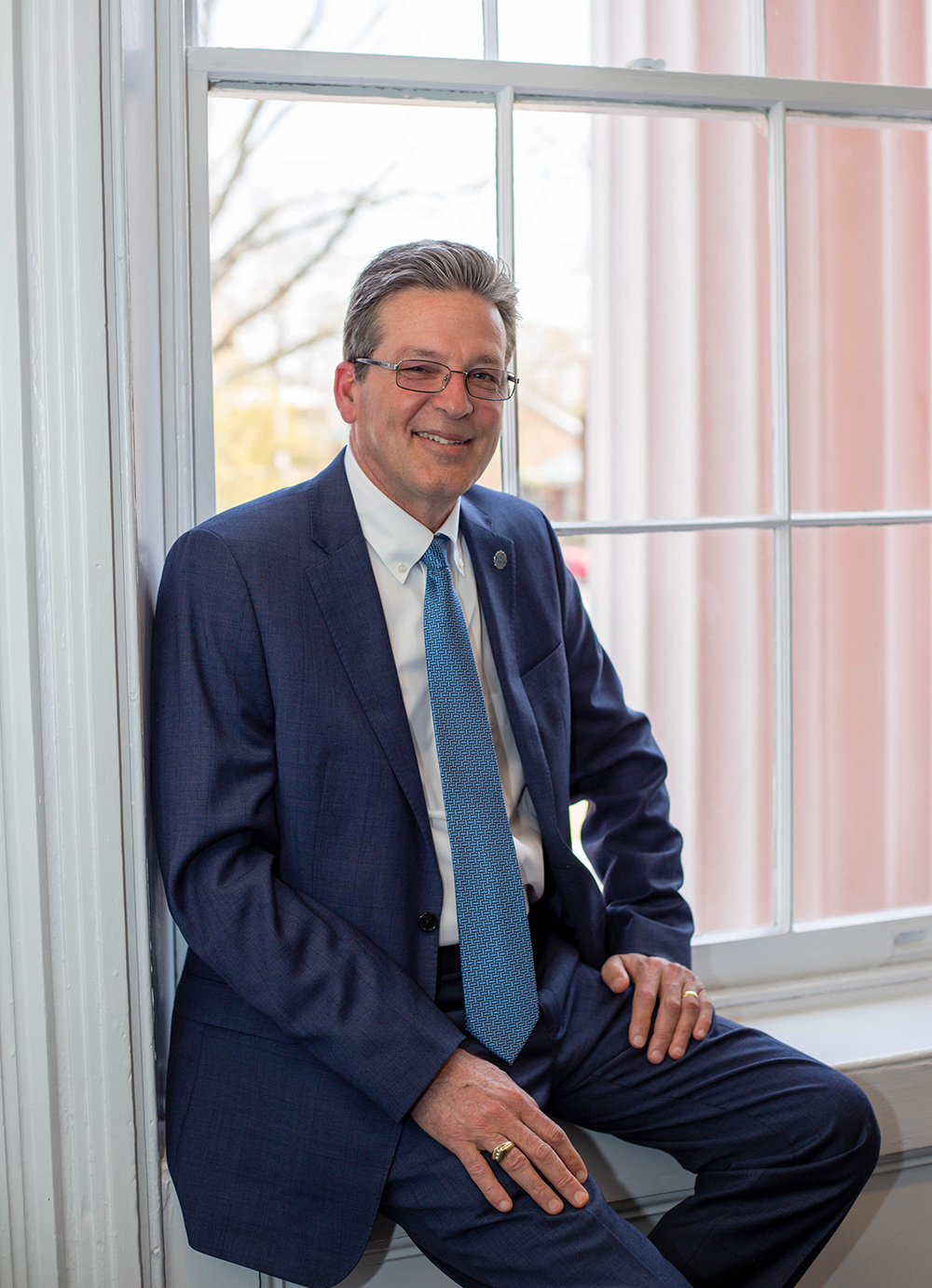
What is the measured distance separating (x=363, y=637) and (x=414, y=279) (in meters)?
0.49

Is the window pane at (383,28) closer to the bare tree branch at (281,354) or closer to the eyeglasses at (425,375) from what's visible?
the eyeglasses at (425,375)

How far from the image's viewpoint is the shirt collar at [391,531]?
4.54 ft

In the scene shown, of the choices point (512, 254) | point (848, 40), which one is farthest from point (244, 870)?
point (848, 40)

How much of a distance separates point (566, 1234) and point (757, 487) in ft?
4.24

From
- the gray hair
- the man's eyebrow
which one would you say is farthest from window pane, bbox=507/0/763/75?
the man's eyebrow

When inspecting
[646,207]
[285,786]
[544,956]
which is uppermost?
[646,207]

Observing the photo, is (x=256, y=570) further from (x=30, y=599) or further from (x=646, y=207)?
(x=646, y=207)

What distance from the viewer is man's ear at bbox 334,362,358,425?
4.62 ft

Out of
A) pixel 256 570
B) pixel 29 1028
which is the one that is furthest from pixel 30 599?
pixel 29 1028

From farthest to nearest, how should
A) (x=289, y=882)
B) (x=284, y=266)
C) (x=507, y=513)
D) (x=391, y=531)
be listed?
(x=284, y=266), (x=507, y=513), (x=391, y=531), (x=289, y=882)

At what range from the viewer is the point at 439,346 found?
1.34m

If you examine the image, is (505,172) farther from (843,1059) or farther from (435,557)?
(843,1059)

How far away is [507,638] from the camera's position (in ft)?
4.81

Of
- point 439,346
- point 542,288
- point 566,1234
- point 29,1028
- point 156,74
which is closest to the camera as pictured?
Answer: point 566,1234
